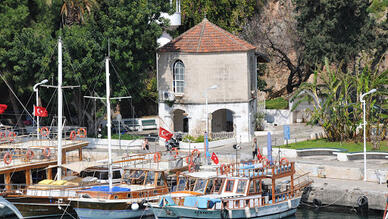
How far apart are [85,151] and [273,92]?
112 feet

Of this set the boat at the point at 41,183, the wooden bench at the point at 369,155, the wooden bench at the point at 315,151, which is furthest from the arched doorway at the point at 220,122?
the boat at the point at 41,183

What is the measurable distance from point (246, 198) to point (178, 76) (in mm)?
21200

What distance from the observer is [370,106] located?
50875mm

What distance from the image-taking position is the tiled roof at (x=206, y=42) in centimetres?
5506

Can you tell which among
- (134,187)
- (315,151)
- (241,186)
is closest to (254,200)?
(241,186)

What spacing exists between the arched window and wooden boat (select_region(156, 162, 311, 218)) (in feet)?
56.5

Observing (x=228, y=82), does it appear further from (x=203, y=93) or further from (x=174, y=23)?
(x=174, y=23)

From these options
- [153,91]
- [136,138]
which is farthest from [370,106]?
[153,91]

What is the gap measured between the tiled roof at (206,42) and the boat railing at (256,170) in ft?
55.6

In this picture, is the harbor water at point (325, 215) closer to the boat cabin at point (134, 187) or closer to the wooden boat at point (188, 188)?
the wooden boat at point (188, 188)

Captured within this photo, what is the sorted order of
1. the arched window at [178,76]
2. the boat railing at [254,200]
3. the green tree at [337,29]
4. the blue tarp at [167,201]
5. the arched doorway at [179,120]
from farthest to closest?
the green tree at [337,29], the arched doorway at [179,120], the arched window at [178,76], the boat railing at [254,200], the blue tarp at [167,201]

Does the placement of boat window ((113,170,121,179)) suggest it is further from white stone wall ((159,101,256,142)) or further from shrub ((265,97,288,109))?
shrub ((265,97,288,109))

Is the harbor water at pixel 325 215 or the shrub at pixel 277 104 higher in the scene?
the shrub at pixel 277 104

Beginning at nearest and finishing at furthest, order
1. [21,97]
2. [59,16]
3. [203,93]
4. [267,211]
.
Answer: [267,211], [203,93], [59,16], [21,97]
